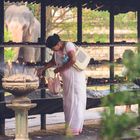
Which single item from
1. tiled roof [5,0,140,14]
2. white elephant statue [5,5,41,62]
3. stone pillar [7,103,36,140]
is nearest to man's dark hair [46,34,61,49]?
stone pillar [7,103,36,140]

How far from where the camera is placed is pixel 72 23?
2223cm

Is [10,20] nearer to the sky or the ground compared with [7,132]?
nearer to the sky

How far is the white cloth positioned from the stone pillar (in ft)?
2.08

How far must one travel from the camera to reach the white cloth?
304 inches

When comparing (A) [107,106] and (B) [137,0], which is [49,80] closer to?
(B) [137,0]

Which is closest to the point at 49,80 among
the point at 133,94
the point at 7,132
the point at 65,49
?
the point at 65,49

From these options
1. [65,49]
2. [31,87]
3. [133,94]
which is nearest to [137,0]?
[65,49]

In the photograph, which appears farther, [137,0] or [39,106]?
[137,0]

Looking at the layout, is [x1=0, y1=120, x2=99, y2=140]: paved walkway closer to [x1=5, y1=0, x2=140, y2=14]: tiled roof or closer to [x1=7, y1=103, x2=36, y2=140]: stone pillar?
[x1=7, y1=103, x2=36, y2=140]: stone pillar

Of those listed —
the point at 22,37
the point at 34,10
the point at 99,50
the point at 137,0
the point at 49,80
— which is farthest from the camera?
the point at 34,10

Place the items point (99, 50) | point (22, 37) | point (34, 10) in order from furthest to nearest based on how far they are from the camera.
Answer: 1. point (34, 10)
2. point (99, 50)
3. point (22, 37)

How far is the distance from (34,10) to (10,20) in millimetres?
2584

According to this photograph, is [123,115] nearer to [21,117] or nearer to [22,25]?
[21,117]

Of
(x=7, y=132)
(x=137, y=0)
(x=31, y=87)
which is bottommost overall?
(x=7, y=132)
